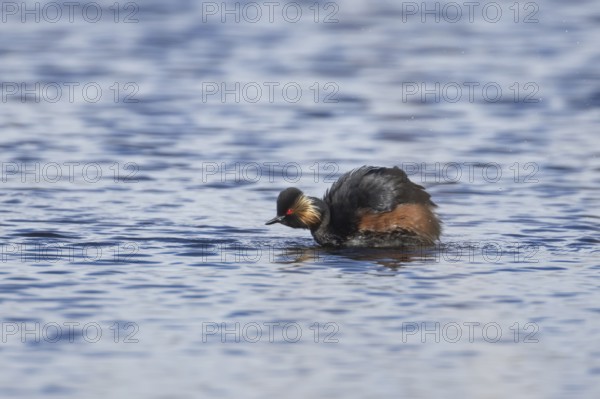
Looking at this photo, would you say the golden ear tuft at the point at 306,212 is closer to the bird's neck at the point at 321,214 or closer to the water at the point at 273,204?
the bird's neck at the point at 321,214

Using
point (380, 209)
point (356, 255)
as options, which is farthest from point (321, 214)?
point (356, 255)

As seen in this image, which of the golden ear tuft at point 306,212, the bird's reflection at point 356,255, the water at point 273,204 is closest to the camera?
the water at point 273,204

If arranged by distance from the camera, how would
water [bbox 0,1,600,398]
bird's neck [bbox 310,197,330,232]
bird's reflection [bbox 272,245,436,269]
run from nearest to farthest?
1. water [bbox 0,1,600,398]
2. bird's reflection [bbox 272,245,436,269]
3. bird's neck [bbox 310,197,330,232]

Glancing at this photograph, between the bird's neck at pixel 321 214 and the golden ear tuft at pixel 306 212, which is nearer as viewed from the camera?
the golden ear tuft at pixel 306 212

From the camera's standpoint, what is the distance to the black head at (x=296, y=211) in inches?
547

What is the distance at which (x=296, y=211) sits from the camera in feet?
45.7

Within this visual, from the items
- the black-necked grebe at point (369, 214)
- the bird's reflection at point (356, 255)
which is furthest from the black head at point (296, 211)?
the bird's reflection at point (356, 255)

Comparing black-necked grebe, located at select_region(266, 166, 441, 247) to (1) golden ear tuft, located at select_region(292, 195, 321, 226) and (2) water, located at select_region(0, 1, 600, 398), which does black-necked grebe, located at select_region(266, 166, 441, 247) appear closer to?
(1) golden ear tuft, located at select_region(292, 195, 321, 226)

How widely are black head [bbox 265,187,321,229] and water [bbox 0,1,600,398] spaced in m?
0.26

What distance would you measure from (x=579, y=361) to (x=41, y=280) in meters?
4.56

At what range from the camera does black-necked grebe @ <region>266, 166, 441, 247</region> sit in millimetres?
13898

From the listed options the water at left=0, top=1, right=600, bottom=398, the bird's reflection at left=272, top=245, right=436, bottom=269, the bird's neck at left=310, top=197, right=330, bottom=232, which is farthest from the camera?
the bird's neck at left=310, top=197, right=330, bottom=232

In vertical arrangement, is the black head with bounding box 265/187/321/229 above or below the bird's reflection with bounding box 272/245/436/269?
above

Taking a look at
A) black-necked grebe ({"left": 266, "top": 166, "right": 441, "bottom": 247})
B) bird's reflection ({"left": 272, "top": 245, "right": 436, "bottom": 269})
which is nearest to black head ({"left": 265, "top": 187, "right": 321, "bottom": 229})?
black-necked grebe ({"left": 266, "top": 166, "right": 441, "bottom": 247})
